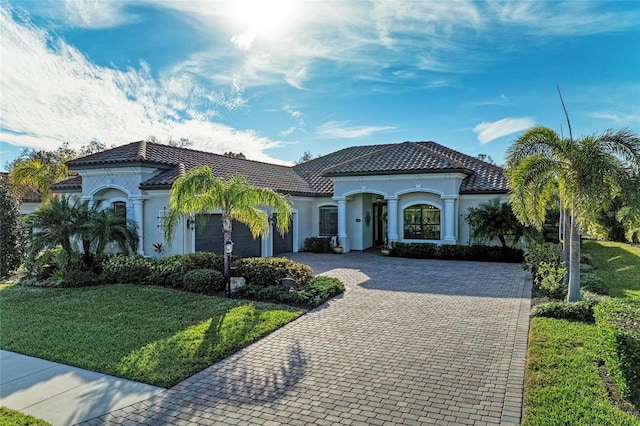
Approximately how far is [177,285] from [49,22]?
7.83 m

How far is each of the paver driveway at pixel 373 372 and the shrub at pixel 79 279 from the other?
8254 millimetres

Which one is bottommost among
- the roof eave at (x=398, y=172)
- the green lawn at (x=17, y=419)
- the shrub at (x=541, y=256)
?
the green lawn at (x=17, y=419)

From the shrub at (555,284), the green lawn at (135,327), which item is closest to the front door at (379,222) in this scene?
the shrub at (555,284)

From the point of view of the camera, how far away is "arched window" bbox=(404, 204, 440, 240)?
69.8 feet

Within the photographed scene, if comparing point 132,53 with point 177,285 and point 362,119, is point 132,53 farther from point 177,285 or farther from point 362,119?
point 362,119

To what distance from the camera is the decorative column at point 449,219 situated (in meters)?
20.3

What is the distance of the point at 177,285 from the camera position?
42.6 feet

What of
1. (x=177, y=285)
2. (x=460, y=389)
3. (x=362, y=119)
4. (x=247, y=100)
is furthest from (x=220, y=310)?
(x=362, y=119)

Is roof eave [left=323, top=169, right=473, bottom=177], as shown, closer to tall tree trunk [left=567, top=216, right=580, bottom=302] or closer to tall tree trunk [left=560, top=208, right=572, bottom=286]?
tall tree trunk [left=560, top=208, right=572, bottom=286]

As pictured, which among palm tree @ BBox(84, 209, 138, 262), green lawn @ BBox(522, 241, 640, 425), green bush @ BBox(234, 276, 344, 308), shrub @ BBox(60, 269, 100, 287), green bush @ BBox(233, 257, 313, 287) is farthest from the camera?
palm tree @ BBox(84, 209, 138, 262)

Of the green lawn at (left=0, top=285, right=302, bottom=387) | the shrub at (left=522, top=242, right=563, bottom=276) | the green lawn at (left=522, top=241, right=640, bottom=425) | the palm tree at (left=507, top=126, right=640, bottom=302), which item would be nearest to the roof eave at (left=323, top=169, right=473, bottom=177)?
the shrub at (left=522, top=242, right=563, bottom=276)

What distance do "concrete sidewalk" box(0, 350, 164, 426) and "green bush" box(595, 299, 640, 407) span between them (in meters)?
6.37

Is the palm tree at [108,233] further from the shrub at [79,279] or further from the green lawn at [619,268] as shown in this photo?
the green lawn at [619,268]

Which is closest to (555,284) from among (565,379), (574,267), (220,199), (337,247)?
(574,267)
